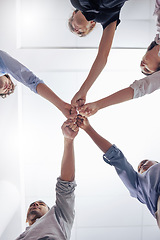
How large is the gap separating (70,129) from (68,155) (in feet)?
0.54

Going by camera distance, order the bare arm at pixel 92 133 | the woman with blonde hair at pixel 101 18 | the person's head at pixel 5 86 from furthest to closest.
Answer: the person's head at pixel 5 86
the bare arm at pixel 92 133
the woman with blonde hair at pixel 101 18

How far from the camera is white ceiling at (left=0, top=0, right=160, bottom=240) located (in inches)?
84.7

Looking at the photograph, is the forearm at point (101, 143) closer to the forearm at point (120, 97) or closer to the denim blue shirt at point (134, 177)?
the denim blue shirt at point (134, 177)

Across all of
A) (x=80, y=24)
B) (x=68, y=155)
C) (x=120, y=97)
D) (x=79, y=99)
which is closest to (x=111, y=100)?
(x=120, y=97)

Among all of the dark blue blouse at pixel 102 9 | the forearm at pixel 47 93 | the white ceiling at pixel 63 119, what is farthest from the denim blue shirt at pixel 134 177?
the white ceiling at pixel 63 119

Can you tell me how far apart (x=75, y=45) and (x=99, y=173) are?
1.17m

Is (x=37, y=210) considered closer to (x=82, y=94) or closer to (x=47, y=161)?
(x=47, y=161)

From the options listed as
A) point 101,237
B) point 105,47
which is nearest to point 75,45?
point 105,47

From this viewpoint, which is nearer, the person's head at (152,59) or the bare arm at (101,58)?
the bare arm at (101,58)

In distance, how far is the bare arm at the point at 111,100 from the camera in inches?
56.8

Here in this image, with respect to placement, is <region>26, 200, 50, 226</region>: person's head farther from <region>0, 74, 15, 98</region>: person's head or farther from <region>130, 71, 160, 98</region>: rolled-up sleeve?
<region>130, 71, 160, 98</region>: rolled-up sleeve

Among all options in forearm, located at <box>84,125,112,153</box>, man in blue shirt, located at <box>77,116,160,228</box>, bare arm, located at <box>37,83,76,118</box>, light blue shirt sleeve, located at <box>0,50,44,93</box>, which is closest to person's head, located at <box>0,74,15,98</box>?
light blue shirt sleeve, located at <box>0,50,44,93</box>

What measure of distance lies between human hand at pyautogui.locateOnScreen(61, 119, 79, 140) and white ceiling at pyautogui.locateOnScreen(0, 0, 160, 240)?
0.66 meters

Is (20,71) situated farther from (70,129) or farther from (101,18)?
(101,18)
